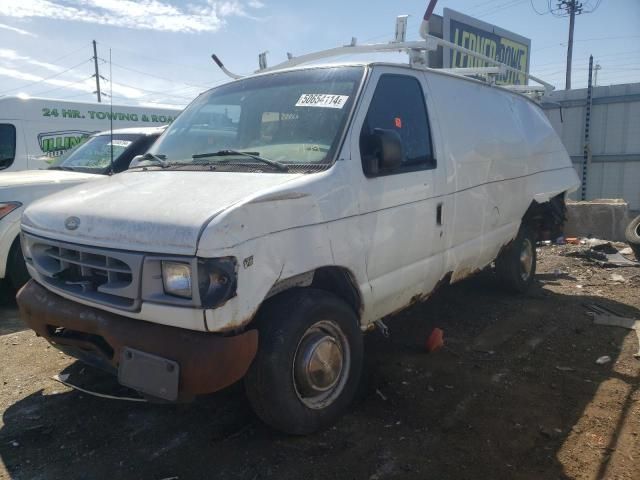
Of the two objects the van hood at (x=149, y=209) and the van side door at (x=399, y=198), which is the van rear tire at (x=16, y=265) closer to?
the van hood at (x=149, y=209)

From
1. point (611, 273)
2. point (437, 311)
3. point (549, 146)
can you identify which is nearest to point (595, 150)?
point (611, 273)

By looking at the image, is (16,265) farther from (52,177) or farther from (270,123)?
(270,123)

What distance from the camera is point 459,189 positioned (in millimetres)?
4285

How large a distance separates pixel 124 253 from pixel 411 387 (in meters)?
2.25

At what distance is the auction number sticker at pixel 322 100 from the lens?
3.42 metres

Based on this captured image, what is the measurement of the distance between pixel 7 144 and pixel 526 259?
9551 mm

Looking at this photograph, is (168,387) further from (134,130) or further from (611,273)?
(611,273)

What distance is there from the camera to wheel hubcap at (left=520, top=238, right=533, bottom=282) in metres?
6.21

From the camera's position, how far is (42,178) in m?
6.15

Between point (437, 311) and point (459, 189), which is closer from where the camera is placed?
point (459, 189)

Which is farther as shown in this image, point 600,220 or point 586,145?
point 586,145

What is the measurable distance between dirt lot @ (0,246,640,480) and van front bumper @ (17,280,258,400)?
0.56 m

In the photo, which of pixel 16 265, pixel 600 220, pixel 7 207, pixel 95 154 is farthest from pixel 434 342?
pixel 600 220

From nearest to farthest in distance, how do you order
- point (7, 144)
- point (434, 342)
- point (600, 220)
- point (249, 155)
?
point (249, 155) → point (434, 342) → point (600, 220) → point (7, 144)
